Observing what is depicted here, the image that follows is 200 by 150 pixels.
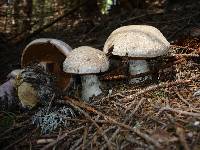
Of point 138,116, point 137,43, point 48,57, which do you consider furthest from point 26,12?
point 138,116

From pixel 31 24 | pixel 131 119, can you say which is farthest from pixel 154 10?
pixel 131 119

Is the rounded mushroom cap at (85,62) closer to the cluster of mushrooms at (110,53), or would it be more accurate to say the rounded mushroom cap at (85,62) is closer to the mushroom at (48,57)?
the cluster of mushrooms at (110,53)

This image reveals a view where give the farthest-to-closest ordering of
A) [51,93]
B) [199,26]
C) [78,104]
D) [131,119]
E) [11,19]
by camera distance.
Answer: [11,19], [199,26], [51,93], [78,104], [131,119]

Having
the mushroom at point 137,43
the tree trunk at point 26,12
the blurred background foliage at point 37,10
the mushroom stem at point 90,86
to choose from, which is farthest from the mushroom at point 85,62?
the tree trunk at point 26,12

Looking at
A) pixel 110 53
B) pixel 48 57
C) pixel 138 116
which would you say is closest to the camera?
pixel 138 116

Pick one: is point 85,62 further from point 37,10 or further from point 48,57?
point 37,10

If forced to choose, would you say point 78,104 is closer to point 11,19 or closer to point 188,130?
point 188,130
